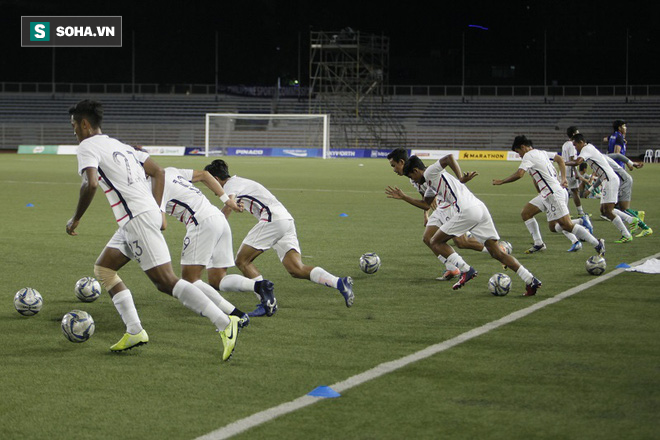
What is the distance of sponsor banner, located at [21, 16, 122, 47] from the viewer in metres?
66.2

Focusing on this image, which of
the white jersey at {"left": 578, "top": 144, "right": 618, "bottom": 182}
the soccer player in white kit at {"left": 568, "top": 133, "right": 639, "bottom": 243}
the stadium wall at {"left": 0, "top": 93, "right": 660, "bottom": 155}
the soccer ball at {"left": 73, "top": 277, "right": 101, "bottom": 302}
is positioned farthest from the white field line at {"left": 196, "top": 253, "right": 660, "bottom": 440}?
the stadium wall at {"left": 0, "top": 93, "right": 660, "bottom": 155}

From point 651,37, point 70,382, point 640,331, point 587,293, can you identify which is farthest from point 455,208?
point 651,37

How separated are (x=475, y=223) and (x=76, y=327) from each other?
15.8 feet

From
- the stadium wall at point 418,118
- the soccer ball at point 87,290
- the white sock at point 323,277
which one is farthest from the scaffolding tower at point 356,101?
the white sock at point 323,277

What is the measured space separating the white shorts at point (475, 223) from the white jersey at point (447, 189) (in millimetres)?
76

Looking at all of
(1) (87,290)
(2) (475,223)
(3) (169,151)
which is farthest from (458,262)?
(3) (169,151)

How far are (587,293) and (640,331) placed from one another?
2074 millimetres

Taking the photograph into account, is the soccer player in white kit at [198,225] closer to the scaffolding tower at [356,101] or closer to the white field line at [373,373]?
the white field line at [373,373]

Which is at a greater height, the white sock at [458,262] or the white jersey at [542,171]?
the white jersey at [542,171]

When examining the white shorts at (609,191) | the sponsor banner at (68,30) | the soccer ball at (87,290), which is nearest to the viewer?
the soccer ball at (87,290)

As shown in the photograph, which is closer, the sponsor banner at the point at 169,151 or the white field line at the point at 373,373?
the white field line at the point at 373,373

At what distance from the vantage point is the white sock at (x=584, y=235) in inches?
493

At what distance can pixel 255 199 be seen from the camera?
30.6 feet

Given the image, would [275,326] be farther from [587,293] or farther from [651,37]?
[651,37]
